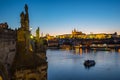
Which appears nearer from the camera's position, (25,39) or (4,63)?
(4,63)

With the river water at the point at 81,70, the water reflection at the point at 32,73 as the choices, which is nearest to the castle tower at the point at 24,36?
the water reflection at the point at 32,73

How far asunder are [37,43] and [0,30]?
1372 centimetres

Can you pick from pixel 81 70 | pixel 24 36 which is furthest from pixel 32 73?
pixel 81 70

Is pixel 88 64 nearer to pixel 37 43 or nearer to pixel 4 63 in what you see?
pixel 37 43

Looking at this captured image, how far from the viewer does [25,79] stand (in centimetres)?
1417

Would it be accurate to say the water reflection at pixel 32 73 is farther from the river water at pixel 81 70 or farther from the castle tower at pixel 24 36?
the river water at pixel 81 70

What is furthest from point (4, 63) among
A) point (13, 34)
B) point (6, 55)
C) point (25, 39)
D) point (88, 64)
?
point (88, 64)

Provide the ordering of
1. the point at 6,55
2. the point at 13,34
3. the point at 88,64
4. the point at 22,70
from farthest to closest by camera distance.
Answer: the point at 88,64 < the point at 13,34 < the point at 22,70 < the point at 6,55

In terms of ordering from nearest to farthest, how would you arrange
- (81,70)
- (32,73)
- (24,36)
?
(32,73)
(24,36)
(81,70)

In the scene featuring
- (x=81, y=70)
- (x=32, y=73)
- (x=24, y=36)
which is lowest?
(x=81, y=70)

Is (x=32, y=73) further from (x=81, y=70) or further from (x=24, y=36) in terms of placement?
(x=81, y=70)

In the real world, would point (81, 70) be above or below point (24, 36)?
below

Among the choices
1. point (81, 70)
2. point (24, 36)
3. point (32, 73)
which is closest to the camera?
point (32, 73)

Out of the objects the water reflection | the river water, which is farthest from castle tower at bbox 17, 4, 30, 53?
the river water
